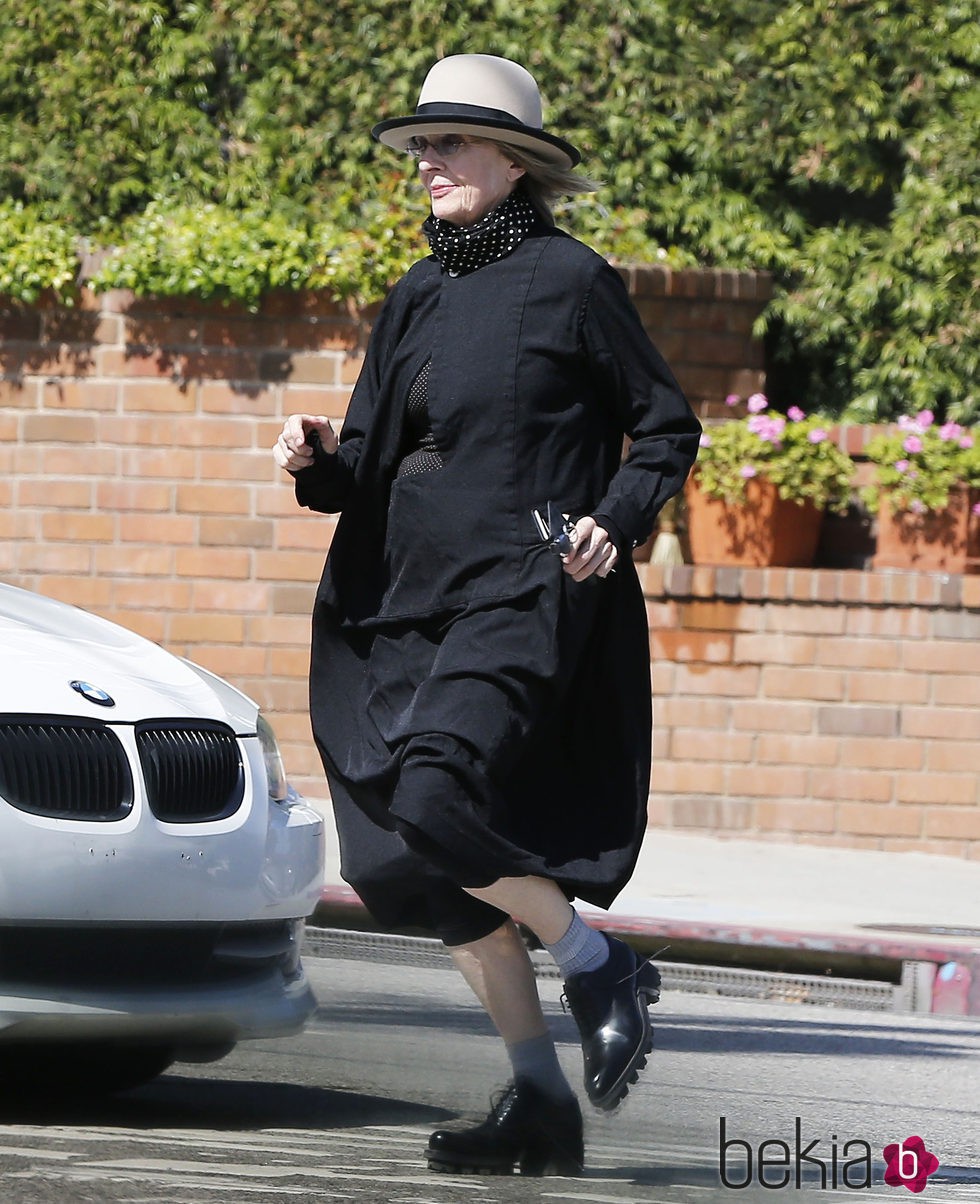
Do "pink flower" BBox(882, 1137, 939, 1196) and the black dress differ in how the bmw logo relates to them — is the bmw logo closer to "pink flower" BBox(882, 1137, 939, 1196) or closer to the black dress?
the black dress

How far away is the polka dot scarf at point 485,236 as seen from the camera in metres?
4.02

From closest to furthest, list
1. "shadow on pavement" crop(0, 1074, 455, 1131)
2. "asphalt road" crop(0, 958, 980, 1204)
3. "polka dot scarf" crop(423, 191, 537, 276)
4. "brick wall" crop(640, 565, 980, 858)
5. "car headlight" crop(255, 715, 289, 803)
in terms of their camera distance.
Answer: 1. "asphalt road" crop(0, 958, 980, 1204)
2. "polka dot scarf" crop(423, 191, 537, 276)
3. "shadow on pavement" crop(0, 1074, 455, 1131)
4. "car headlight" crop(255, 715, 289, 803)
5. "brick wall" crop(640, 565, 980, 858)

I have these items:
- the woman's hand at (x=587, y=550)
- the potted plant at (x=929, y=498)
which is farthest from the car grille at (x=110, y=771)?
the potted plant at (x=929, y=498)

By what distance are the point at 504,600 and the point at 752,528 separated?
5796 mm

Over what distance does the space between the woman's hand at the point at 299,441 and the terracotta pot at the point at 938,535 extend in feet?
18.9

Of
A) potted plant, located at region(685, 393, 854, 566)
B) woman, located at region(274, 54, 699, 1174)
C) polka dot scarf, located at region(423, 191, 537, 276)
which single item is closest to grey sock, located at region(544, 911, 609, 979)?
woman, located at region(274, 54, 699, 1174)

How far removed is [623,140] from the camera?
1043 cm

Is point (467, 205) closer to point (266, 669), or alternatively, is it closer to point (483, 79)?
point (483, 79)

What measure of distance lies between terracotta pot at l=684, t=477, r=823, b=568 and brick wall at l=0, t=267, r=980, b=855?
0.23 meters

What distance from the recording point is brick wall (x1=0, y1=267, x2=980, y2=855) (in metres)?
9.27

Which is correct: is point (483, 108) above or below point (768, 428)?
above

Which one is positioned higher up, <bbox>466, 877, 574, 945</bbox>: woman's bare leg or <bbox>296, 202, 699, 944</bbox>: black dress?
<bbox>296, 202, 699, 944</bbox>: black dress

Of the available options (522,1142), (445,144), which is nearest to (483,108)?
(445,144)

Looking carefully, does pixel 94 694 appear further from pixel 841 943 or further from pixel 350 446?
pixel 841 943
